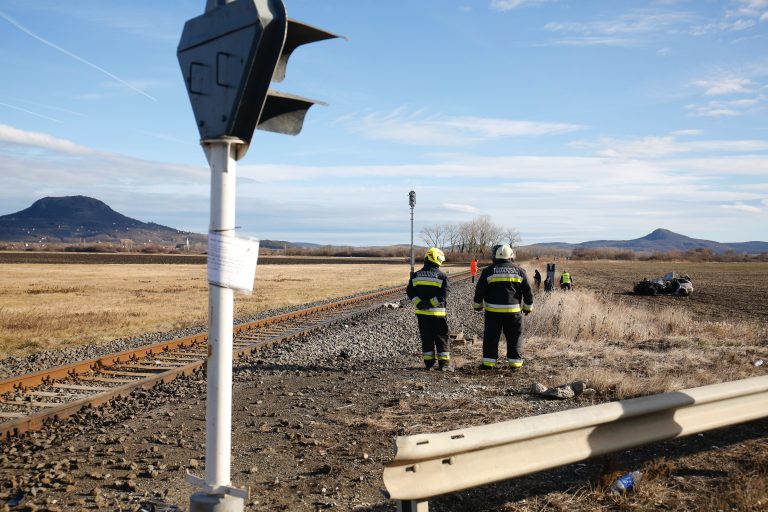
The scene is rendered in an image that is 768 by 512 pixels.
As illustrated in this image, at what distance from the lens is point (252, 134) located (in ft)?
9.88

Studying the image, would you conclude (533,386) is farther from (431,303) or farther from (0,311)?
(0,311)

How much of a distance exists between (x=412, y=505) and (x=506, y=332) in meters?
6.54

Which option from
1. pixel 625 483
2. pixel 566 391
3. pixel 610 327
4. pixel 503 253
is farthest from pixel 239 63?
pixel 610 327

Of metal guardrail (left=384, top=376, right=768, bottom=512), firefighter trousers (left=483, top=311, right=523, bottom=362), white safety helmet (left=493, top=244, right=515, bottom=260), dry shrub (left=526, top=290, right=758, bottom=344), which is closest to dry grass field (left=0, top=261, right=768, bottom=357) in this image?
dry shrub (left=526, top=290, right=758, bottom=344)

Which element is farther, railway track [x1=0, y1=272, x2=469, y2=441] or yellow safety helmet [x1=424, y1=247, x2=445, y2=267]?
yellow safety helmet [x1=424, y1=247, x2=445, y2=267]

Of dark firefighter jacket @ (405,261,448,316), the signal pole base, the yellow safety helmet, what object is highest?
the yellow safety helmet

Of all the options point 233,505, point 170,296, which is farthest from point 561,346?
point 170,296

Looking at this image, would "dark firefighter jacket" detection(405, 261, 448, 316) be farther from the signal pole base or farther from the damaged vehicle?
the damaged vehicle

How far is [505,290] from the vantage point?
965 cm

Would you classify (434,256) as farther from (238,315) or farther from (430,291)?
(238,315)

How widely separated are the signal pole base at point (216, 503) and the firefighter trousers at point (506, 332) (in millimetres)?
6917

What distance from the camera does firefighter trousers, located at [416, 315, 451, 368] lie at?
381 inches

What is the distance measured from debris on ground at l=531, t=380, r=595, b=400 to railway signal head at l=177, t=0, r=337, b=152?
555 cm

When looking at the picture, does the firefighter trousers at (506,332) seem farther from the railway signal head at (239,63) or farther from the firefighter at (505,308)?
the railway signal head at (239,63)
